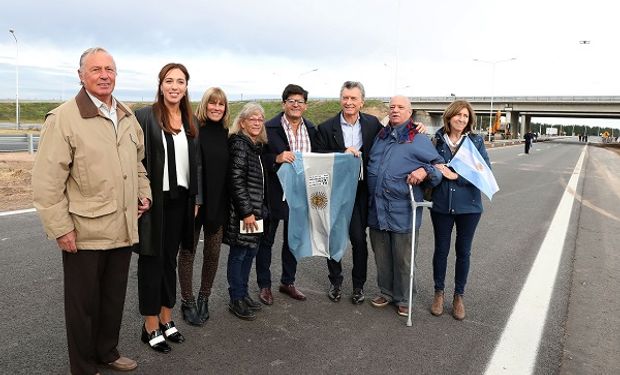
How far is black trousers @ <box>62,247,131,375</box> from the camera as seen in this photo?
2766 millimetres

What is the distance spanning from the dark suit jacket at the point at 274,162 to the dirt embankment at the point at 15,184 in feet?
18.6

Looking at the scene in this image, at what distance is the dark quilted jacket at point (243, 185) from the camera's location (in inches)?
147

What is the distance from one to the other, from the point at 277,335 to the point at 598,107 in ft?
219

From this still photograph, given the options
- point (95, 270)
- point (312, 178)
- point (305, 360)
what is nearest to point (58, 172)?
point (95, 270)

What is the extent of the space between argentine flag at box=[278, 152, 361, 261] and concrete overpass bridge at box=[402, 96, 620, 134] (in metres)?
56.0

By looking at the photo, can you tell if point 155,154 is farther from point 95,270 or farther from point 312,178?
point 312,178

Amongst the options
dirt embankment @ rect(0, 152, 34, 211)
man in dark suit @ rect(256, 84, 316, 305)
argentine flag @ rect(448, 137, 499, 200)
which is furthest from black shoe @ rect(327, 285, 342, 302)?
dirt embankment @ rect(0, 152, 34, 211)

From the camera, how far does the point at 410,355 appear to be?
3336 mm

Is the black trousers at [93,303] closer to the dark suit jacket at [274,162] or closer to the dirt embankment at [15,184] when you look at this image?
the dark suit jacket at [274,162]

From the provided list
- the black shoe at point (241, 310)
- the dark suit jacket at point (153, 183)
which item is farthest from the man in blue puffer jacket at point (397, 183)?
the dark suit jacket at point (153, 183)

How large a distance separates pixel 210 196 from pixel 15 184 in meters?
8.72

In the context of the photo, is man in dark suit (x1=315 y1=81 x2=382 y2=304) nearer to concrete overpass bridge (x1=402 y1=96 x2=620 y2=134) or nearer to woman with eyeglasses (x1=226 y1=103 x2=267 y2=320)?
woman with eyeglasses (x1=226 y1=103 x2=267 y2=320)

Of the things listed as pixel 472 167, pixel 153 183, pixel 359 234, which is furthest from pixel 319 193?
pixel 153 183

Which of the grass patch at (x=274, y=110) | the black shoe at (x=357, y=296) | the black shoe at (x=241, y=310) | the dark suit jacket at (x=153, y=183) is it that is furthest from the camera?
the grass patch at (x=274, y=110)
